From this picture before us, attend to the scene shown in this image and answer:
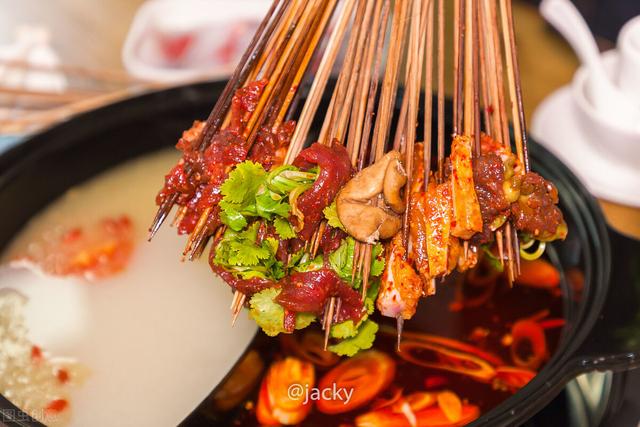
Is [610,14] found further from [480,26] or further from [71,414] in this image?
[71,414]

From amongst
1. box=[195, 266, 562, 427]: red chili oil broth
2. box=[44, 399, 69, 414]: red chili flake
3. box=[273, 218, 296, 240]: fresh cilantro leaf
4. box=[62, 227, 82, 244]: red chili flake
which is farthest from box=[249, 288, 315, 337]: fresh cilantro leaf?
box=[62, 227, 82, 244]: red chili flake

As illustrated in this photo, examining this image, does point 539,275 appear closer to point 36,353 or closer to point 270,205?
point 270,205

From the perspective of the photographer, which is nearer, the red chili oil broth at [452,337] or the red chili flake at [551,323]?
the red chili oil broth at [452,337]

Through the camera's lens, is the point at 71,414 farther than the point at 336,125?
Yes

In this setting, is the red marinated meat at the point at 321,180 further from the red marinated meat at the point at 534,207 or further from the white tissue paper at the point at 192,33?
the white tissue paper at the point at 192,33

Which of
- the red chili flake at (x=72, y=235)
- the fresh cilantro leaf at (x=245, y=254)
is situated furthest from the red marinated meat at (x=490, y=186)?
the red chili flake at (x=72, y=235)

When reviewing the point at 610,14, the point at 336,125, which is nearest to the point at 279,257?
the point at 336,125

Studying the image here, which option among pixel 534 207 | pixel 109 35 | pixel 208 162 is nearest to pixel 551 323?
pixel 534 207
